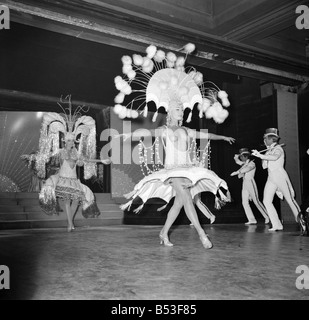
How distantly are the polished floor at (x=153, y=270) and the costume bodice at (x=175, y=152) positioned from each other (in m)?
0.99

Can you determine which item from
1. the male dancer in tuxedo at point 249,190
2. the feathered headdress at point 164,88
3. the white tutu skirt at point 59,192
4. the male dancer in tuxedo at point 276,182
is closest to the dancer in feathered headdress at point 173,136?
the feathered headdress at point 164,88

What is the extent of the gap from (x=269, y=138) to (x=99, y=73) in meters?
4.87

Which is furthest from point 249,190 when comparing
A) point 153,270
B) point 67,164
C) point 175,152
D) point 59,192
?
point 153,270

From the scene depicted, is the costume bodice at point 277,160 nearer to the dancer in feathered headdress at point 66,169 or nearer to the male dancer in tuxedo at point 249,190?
the male dancer in tuxedo at point 249,190

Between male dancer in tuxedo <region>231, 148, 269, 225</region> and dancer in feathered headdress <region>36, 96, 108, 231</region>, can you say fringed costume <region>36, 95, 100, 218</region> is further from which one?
male dancer in tuxedo <region>231, 148, 269, 225</region>

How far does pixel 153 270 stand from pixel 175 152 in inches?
67.0

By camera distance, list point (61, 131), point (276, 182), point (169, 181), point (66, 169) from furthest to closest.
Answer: point (61, 131) < point (66, 169) < point (276, 182) < point (169, 181)

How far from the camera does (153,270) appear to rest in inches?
117

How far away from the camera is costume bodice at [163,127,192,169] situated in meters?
4.32

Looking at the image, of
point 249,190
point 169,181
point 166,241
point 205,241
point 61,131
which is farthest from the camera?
point 249,190

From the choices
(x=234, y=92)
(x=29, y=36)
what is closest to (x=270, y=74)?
(x=234, y=92)

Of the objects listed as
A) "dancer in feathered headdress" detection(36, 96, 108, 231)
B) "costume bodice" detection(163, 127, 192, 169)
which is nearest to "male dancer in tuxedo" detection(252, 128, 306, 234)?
"costume bodice" detection(163, 127, 192, 169)

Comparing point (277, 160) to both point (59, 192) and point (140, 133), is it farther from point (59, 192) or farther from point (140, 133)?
point (59, 192)

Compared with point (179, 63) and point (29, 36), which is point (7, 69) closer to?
point (29, 36)
